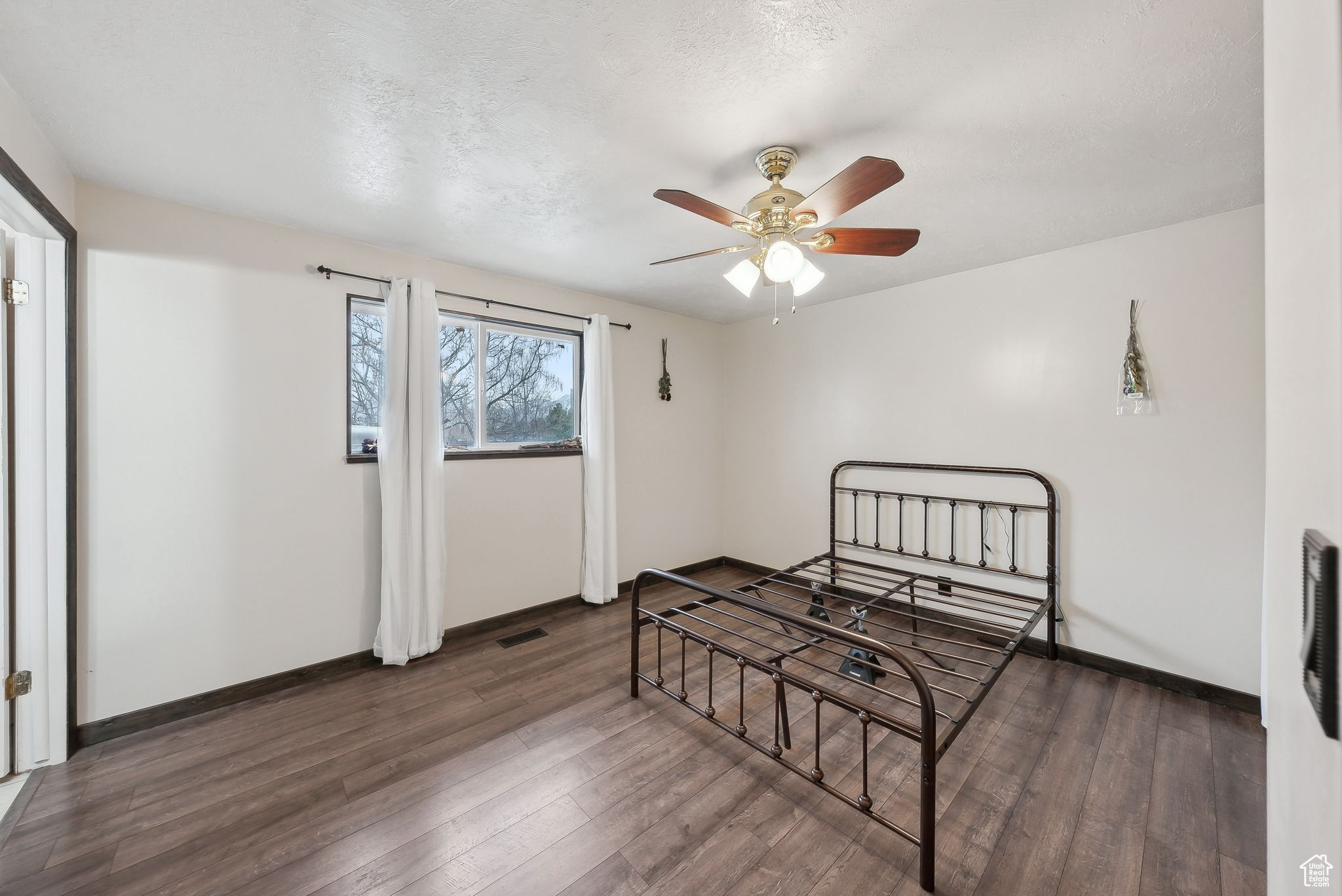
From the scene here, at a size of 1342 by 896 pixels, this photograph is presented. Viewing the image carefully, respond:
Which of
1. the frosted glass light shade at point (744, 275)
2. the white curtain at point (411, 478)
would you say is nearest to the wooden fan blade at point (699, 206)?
the frosted glass light shade at point (744, 275)

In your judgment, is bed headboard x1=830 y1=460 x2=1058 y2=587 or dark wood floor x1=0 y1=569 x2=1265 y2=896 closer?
dark wood floor x1=0 y1=569 x2=1265 y2=896

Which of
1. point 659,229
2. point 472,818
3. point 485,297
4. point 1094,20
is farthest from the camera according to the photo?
point 485,297

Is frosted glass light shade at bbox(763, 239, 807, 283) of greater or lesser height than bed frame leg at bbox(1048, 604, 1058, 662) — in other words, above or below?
above

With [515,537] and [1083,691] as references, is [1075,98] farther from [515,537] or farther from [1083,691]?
[515,537]

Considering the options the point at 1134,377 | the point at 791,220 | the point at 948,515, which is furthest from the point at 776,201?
the point at 948,515

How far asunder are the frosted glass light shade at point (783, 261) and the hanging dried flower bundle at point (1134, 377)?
2233 millimetres

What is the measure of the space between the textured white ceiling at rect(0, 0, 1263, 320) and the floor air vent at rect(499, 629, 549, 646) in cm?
255

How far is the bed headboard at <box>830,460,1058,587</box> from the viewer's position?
3.14 meters

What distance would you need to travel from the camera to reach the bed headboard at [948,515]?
3137 millimetres

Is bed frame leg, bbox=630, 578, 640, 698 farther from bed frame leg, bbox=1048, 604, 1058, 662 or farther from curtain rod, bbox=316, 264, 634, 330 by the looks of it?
bed frame leg, bbox=1048, 604, 1058, 662

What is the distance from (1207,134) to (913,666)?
2.22m

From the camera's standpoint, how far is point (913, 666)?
1.57 metres

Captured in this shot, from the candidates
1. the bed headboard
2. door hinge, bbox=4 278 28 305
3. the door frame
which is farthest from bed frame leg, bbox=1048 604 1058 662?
door hinge, bbox=4 278 28 305

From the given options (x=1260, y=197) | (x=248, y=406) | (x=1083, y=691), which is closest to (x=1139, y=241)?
(x=1260, y=197)
